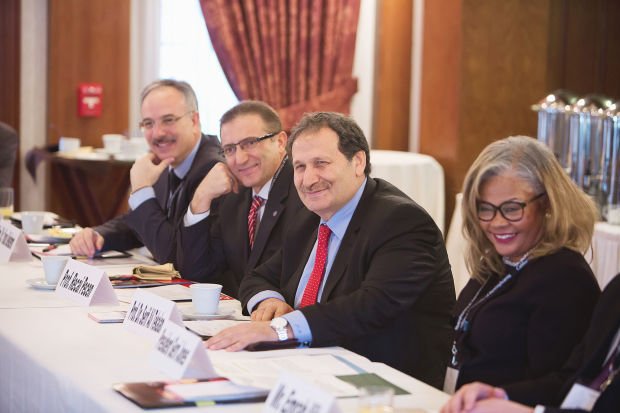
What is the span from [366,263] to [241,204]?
973 millimetres

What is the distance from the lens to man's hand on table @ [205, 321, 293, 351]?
242 cm

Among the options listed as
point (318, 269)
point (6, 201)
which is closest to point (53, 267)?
point (318, 269)

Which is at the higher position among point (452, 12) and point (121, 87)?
point (452, 12)

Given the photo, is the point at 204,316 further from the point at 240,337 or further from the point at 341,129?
the point at 341,129

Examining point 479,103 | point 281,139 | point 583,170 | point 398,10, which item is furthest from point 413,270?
point 398,10

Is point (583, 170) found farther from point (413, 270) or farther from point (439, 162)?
point (413, 270)

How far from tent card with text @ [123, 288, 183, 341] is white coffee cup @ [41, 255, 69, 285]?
62 cm

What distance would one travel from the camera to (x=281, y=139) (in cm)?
363

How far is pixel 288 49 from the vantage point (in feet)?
24.5

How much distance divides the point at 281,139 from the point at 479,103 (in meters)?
2.86

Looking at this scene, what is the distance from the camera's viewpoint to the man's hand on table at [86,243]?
3.87m

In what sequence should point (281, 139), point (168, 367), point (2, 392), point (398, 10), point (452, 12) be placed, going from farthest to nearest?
point (398, 10) → point (452, 12) → point (281, 139) → point (2, 392) → point (168, 367)

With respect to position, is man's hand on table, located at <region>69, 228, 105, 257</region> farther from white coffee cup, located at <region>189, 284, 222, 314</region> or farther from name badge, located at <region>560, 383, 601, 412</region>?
name badge, located at <region>560, 383, 601, 412</region>

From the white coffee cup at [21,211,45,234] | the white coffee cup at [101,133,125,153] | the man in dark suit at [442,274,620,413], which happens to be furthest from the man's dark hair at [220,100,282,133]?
the white coffee cup at [101,133,125,153]
